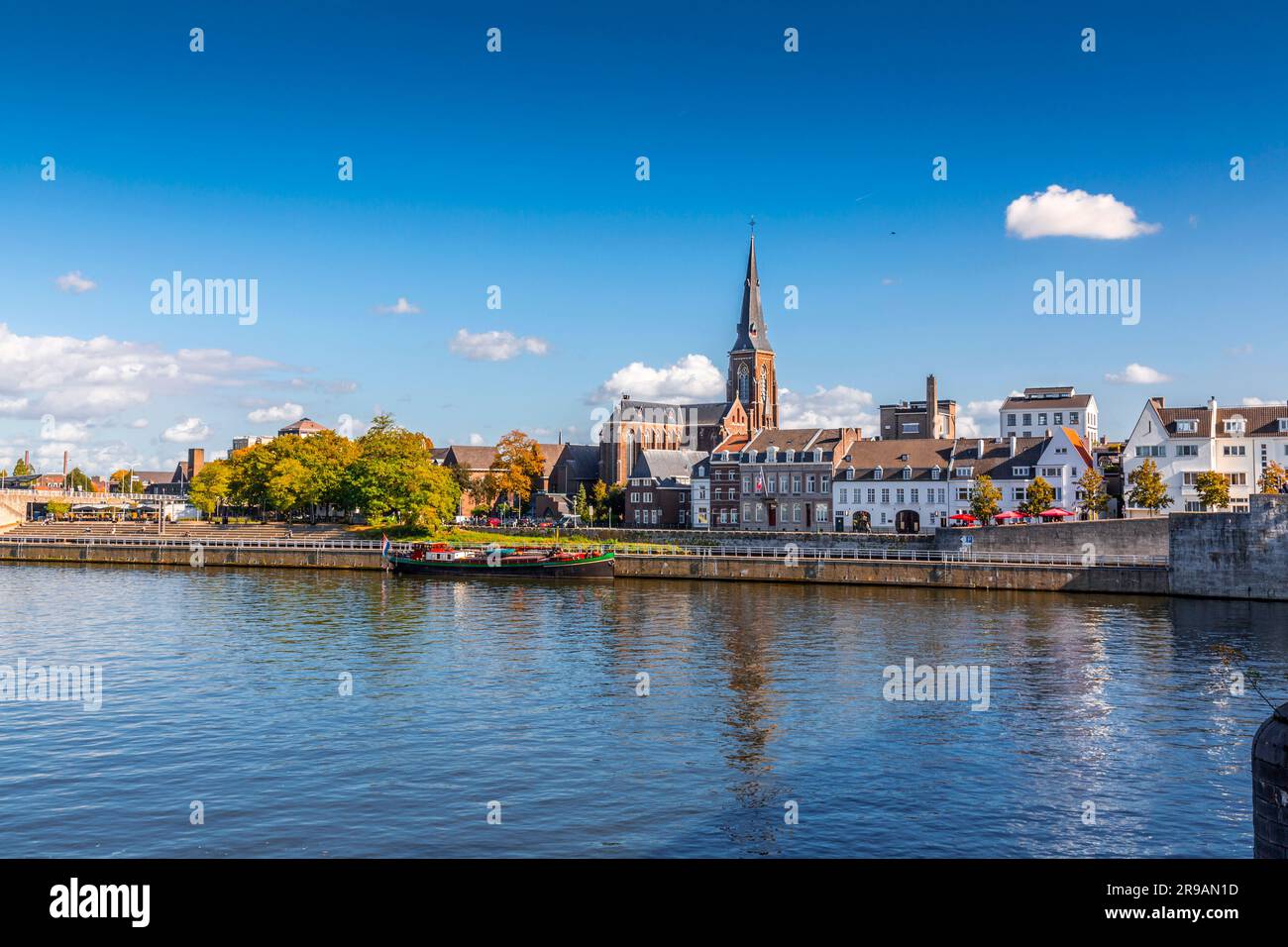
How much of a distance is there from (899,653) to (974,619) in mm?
15278

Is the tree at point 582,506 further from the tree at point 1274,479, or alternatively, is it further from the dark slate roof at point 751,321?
the tree at point 1274,479

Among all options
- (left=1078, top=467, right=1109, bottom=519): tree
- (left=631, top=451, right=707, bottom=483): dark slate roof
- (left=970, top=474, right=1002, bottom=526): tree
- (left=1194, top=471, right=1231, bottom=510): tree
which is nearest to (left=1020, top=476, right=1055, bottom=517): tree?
(left=970, top=474, right=1002, bottom=526): tree

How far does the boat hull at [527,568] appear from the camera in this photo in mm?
90625

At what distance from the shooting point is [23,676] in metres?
40.9

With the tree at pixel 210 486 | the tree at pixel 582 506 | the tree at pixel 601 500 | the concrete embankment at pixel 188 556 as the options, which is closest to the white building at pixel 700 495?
the tree at pixel 582 506

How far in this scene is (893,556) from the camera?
8838cm

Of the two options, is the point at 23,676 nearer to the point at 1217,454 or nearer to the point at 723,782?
the point at 723,782

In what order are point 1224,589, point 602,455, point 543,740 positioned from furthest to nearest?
point 602,455, point 1224,589, point 543,740

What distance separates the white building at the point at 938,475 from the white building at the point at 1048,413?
17.5 m

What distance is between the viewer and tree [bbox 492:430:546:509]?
150m

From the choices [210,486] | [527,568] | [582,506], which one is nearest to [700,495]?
[582,506]

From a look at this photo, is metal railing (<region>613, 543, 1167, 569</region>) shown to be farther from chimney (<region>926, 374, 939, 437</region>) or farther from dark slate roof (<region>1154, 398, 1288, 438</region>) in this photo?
chimney (<region>926, 374, 939, 437</region>)
